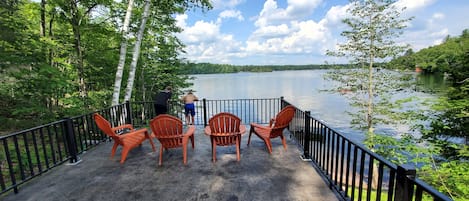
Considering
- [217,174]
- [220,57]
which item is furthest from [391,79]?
[220,57]

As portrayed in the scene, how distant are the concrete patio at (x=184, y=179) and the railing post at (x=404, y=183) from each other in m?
0.98

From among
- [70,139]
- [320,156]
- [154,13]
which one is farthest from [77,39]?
[320,156]

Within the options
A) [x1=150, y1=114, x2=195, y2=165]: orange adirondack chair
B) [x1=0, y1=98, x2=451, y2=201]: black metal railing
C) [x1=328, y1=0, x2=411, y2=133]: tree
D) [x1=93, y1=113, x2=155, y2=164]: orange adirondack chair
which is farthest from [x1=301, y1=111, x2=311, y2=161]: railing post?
[x1=328, y1=0, x2=411, y2=133]: tree

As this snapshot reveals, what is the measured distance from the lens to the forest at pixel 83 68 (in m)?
4.73

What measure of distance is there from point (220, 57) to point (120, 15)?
11.5 metres

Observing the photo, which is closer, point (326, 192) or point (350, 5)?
point (326, 192)

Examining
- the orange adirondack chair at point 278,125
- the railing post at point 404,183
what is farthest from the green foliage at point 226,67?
the railing post at point 404,183

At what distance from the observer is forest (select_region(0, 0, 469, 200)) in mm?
4730

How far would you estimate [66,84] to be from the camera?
16.9 feet

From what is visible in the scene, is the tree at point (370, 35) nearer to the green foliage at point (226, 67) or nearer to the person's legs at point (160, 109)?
the green foliage at point (226, 67)

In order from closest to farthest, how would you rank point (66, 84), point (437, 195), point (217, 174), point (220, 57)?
point (437, 195), point (217, 174), point (66, 84), point (220, 57)

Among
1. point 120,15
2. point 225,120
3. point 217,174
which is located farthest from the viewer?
point 120,15

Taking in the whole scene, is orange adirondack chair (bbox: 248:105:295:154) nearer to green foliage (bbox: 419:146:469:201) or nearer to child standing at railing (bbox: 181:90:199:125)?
child standing at railing (bbox: 181:90:199:125)

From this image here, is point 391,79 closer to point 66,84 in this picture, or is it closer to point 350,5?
point 350,5
